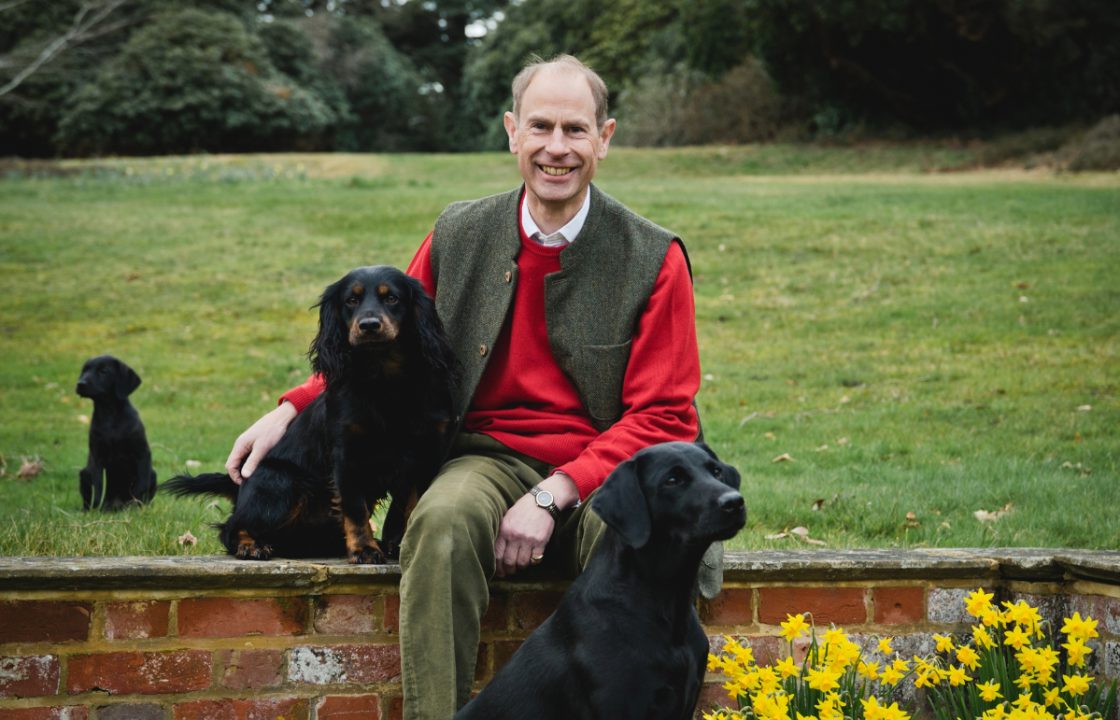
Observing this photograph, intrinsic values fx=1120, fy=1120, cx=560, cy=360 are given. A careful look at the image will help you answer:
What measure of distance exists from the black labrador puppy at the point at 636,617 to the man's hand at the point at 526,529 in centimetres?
28

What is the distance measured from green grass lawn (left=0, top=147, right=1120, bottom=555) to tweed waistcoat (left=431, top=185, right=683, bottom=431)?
150cm

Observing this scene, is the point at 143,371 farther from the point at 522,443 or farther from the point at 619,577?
the point at 619,577

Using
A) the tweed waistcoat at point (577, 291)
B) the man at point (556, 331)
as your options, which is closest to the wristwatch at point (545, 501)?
the man at point (556, 331)

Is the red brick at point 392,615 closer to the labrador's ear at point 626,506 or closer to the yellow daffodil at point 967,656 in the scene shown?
the labrador's ear at point 626,506

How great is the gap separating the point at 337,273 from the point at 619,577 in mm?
11378

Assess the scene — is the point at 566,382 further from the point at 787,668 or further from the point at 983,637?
the point at 983,637

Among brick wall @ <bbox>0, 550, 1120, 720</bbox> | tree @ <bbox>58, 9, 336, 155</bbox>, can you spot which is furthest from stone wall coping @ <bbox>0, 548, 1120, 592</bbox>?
tree @ <bbox>58, 9, 336, 155</bbox>

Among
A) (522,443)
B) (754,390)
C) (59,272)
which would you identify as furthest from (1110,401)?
(59,272)

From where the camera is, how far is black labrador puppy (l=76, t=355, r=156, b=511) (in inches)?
249

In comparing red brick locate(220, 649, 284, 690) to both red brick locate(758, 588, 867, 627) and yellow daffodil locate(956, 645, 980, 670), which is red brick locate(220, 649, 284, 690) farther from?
yellow daffodil locate(956, 645, 980, 670)

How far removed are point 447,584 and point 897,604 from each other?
1356 mm

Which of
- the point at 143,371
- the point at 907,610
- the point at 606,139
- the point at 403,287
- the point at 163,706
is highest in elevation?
the point at 606,139

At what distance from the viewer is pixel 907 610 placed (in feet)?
10.6

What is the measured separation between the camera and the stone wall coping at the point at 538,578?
2904 millimetres
